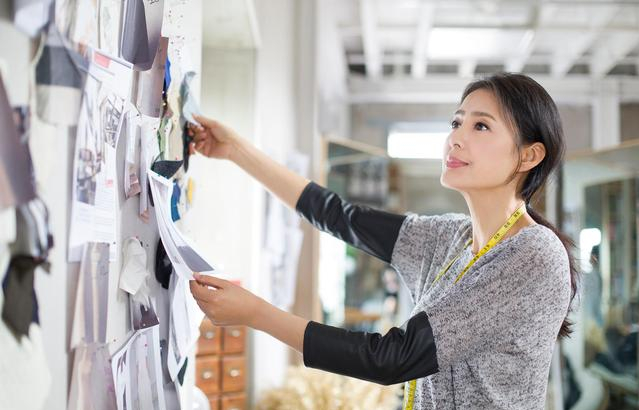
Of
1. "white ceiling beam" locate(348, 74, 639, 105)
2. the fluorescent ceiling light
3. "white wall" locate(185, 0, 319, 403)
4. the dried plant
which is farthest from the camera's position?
the fluorescent ceiling light

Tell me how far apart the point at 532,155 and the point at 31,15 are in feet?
3.57

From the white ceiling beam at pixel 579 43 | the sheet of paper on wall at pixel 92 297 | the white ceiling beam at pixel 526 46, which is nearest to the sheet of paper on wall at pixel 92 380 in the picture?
the sheet of paper on wall at pixel 92 297

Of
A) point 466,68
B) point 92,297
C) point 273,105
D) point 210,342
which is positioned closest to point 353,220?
point 92,297

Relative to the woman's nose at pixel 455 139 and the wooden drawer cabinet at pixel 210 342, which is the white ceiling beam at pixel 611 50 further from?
the woman's nose at pixel 455 139

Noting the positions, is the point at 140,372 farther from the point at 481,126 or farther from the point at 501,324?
the point at 481,126

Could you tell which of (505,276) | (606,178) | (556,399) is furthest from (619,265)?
(505,276)

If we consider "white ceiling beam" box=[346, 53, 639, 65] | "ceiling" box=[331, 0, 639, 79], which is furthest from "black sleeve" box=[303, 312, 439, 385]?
"white ceiling beam" box=[346, 53, 639, 65]

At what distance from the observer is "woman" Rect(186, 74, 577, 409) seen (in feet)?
3.93

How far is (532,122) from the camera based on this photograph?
143 centimetres

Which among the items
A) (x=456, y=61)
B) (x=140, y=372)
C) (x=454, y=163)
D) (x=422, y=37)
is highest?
(x=456, y=61)

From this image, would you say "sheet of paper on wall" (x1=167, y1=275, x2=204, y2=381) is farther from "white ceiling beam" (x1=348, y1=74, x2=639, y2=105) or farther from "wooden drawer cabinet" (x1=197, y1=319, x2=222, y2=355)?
"white ceiling beam" (x1=348, y1=74, x2=639, y2=105)

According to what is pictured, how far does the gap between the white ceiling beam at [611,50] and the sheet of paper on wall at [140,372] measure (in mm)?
6274

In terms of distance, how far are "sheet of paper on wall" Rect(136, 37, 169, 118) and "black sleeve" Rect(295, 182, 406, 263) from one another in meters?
0.61

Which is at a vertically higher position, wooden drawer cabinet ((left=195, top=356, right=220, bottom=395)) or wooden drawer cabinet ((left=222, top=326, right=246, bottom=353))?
wooden drawer cabinet ((left=222, top=326, right=246, bottom=353))
